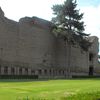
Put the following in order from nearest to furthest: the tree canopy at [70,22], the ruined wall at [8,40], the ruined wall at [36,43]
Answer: the ruined wall at [8,40] < the ruined wall at [36,43] < the tree canopy at [70,22]

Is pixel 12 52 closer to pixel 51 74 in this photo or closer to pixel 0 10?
pixel 0 10

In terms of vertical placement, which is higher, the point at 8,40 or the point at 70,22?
the point at 70,22

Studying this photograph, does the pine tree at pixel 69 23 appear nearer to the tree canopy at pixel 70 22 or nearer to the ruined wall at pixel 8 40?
the tree canopy at pixel 70 22

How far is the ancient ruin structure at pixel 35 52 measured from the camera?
46344 millimetres

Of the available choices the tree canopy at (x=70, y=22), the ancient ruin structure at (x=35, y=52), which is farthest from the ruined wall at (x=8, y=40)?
the tree canopy at (x=70, y=22)

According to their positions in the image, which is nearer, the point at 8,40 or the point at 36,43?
the point at 8,40

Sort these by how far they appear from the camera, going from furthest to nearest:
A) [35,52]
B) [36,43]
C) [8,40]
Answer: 1. [36,43]
2. [35,52]
3. [8,40]

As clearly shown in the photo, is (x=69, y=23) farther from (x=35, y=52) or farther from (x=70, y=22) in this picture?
(x=35, y=52)

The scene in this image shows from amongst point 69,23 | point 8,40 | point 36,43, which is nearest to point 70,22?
point 69,23

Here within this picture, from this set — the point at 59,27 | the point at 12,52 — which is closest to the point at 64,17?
the point at 59,27

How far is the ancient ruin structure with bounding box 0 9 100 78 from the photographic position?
46.3m

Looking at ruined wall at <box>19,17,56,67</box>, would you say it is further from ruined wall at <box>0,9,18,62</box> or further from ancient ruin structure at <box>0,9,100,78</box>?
ruined wall at <box>0,9,18,62</box>

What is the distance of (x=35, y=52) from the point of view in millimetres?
52844

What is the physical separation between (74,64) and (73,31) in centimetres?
958
